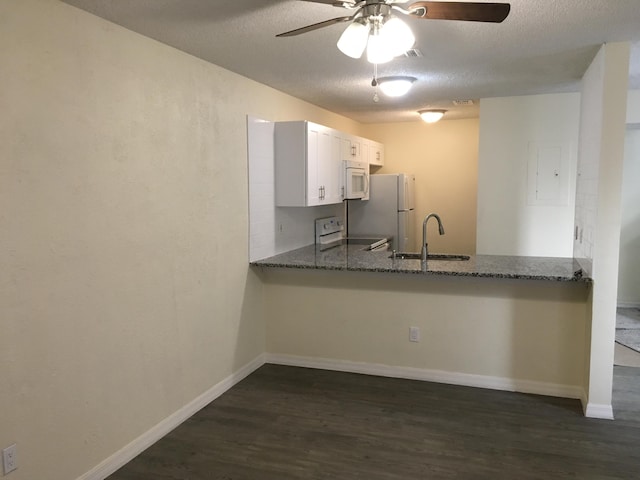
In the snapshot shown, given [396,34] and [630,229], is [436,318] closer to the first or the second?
[396,34]

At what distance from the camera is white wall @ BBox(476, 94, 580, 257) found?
179 inches

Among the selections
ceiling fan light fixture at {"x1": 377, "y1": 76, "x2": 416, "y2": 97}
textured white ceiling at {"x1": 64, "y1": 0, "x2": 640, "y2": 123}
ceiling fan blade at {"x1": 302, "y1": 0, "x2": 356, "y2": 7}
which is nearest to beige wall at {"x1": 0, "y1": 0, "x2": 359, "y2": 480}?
textured white ceiling at {"x1": 64, "y1": 0, "x2": 640, "y2": 123}

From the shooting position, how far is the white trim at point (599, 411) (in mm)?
3273

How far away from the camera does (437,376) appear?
395 centimetres

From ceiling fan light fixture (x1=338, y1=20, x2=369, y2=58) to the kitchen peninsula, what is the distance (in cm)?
192

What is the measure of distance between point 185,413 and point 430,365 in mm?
1893

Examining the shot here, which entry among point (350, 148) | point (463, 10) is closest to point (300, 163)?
point (350, 148)

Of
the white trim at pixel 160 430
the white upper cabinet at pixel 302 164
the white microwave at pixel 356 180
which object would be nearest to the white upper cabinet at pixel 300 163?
the white upper cabinet at pixel 302 164

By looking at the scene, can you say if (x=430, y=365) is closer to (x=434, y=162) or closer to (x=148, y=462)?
(x=148, y=462)

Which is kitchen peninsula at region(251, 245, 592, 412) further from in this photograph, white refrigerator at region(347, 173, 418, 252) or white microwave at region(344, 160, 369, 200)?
white refrigerator at region(347, 173, 418, 252)

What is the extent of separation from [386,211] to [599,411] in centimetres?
335

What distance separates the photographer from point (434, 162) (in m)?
6.63

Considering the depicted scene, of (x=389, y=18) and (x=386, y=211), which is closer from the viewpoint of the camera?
(x=389, y=18)

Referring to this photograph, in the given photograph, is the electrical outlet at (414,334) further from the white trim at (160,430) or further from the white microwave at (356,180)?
the white microwave at (356,180)
